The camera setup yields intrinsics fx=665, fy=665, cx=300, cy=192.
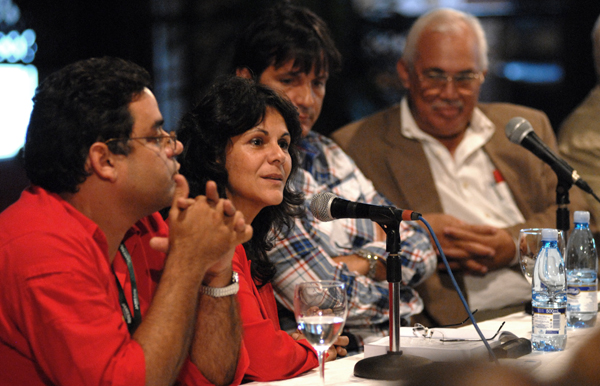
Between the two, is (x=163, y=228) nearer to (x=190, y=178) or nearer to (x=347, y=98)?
(x=190, y=178)

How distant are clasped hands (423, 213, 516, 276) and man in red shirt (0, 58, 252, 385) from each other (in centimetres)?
157

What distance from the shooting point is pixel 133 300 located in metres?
1.61

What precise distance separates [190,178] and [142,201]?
1.71ft

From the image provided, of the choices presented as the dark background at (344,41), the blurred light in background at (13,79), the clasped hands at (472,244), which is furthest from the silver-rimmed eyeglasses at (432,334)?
the blurred light in background at (13,79)

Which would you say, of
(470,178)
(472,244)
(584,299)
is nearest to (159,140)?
(584,299)

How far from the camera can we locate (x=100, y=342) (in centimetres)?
134

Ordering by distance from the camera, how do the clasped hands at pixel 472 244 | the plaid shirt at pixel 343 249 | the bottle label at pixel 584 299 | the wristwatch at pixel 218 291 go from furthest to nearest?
the clasped hands at pixel 472 244 → the plaid shirt at pixel 343 249 → the bottle label at pixel 584 299 → the wristwatch at pixel 218 291

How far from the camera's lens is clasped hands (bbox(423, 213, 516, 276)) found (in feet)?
9.72

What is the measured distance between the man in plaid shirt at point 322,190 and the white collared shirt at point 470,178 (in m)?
0.46

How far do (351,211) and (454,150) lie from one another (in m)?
1.95

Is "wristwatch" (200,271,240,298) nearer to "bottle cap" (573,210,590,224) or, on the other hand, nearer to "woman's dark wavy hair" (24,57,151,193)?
"woman's dark wavy hair" (24,57,151,193)

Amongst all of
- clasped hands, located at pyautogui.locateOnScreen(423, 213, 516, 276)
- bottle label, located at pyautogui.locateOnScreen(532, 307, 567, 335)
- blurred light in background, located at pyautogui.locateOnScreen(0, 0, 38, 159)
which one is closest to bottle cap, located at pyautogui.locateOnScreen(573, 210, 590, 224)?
bottle label, located at pyautogui.locateOnScreen(532, 307, 567, 335)

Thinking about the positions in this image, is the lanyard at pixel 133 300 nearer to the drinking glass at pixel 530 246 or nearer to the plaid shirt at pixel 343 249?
the plaid shirt at pixel 343 249

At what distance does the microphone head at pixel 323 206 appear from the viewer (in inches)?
65.9
